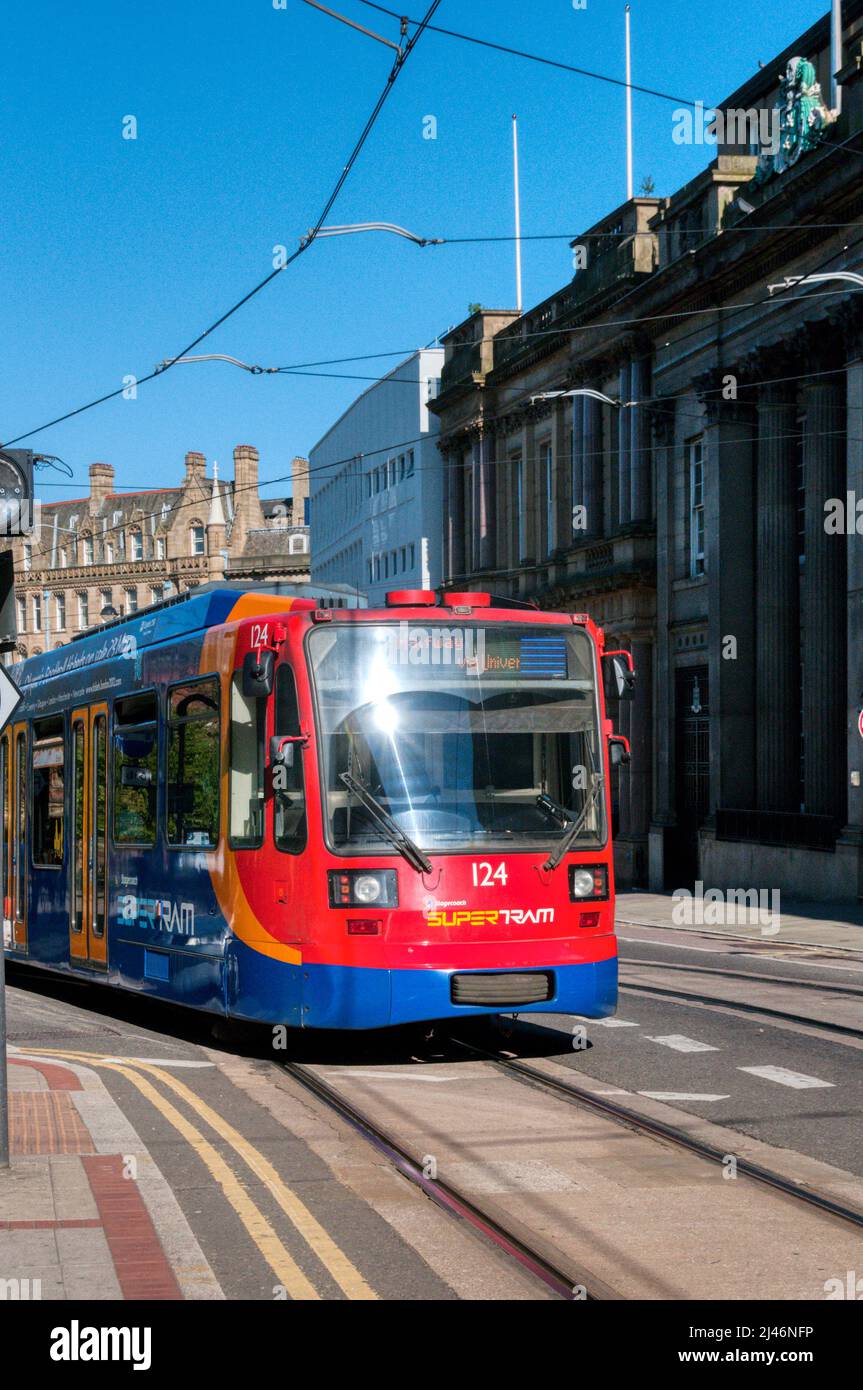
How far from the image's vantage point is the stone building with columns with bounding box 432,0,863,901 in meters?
31.8

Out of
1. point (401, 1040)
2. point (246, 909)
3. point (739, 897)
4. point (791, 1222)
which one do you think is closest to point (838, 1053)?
point (401, 1040)

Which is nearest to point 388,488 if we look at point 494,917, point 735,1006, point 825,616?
point 825,616

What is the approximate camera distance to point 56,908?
657 inches

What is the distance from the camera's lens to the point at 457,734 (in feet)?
38.4

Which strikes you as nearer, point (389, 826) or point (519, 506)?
point (389, 826)

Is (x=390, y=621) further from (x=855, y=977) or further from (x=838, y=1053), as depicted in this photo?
(x=855, y=977)

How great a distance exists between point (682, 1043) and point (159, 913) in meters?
4.08

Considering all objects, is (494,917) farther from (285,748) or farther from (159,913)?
(159,913)

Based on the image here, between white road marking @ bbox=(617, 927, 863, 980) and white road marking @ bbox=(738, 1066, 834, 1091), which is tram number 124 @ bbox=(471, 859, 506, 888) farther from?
white road marking @ bbox=(617, 927, 863, 980)

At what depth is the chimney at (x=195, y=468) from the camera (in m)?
111

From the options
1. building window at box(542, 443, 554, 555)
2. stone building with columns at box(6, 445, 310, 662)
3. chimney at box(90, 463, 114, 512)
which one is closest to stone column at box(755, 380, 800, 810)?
building window at box(542, 443, 554, 555)

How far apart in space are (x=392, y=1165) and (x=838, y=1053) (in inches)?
190

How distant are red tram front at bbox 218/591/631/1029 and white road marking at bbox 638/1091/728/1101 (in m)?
0.96

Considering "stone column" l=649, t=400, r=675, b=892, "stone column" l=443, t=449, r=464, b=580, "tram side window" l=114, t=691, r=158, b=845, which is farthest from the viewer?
"stone column" l=443, t=449, r=464, b=580
